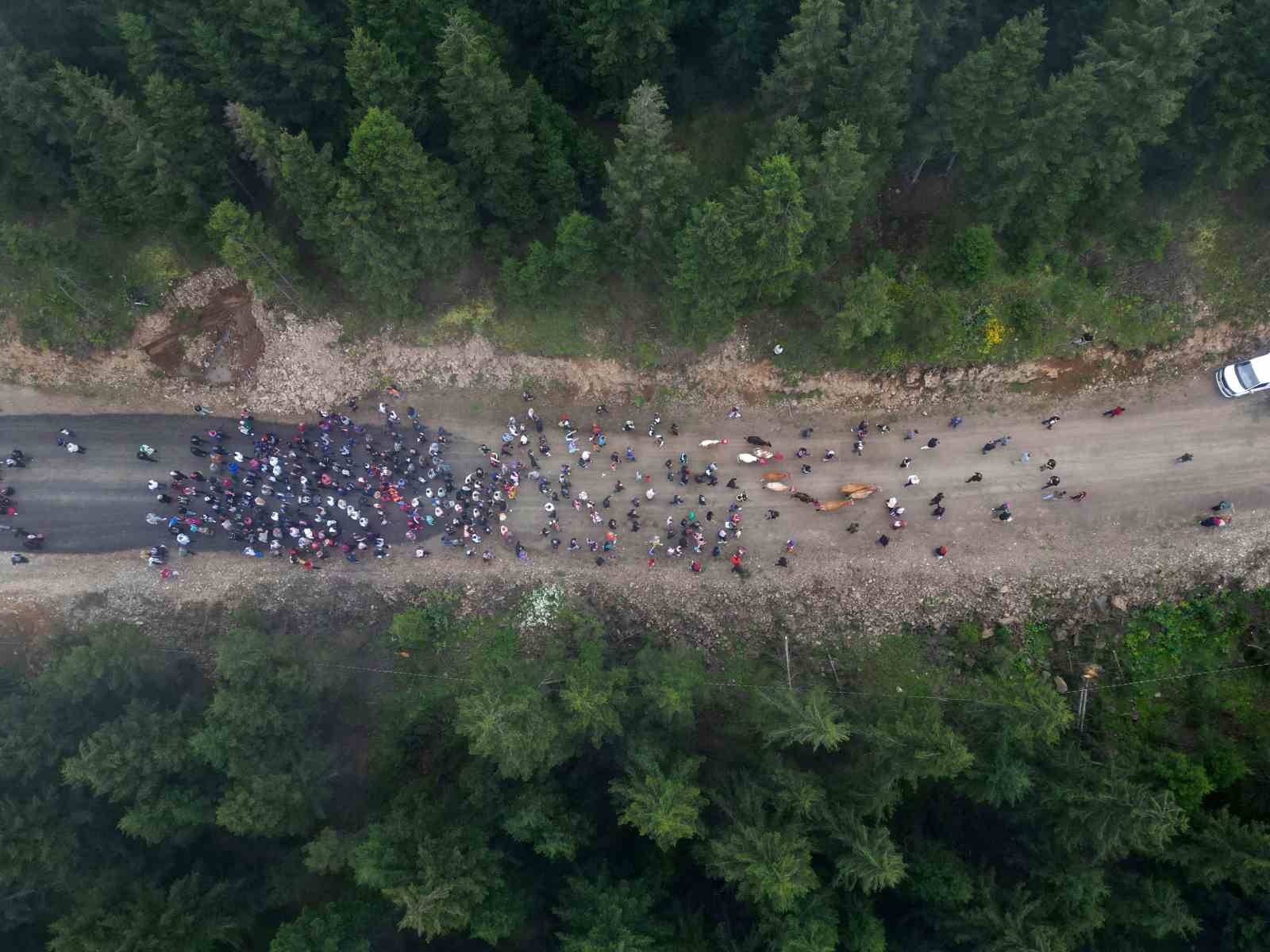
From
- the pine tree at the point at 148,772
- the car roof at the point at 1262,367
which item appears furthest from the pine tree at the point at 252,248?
the car roof at the point at 1262,367

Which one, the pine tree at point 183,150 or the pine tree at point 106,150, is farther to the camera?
the pine tree at point 183,150

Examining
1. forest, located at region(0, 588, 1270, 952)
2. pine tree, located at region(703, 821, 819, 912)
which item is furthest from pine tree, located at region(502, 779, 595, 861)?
pine tree, located at region(703, 821, 819, 912)

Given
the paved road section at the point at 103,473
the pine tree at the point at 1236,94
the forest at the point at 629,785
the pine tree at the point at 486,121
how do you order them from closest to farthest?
the forest at the point at 629,785 → the pine tree at the point at 1236,94 → the pine tree at the point at 486,121 → the paved road section at the point at 103,473

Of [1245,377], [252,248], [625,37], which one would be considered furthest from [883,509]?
[252,248]

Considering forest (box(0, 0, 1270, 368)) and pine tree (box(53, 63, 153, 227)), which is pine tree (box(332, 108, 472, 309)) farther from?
pine tree (box(53, 63, 153, 227))

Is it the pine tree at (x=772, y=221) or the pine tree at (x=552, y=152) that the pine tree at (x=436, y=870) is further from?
the pine tree at (x=552, y=152)

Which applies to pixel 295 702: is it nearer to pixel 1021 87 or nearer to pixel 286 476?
pixel 286 476

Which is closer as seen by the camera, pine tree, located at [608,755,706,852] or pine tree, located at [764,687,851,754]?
pine tree, located at [764,687,851,754]
